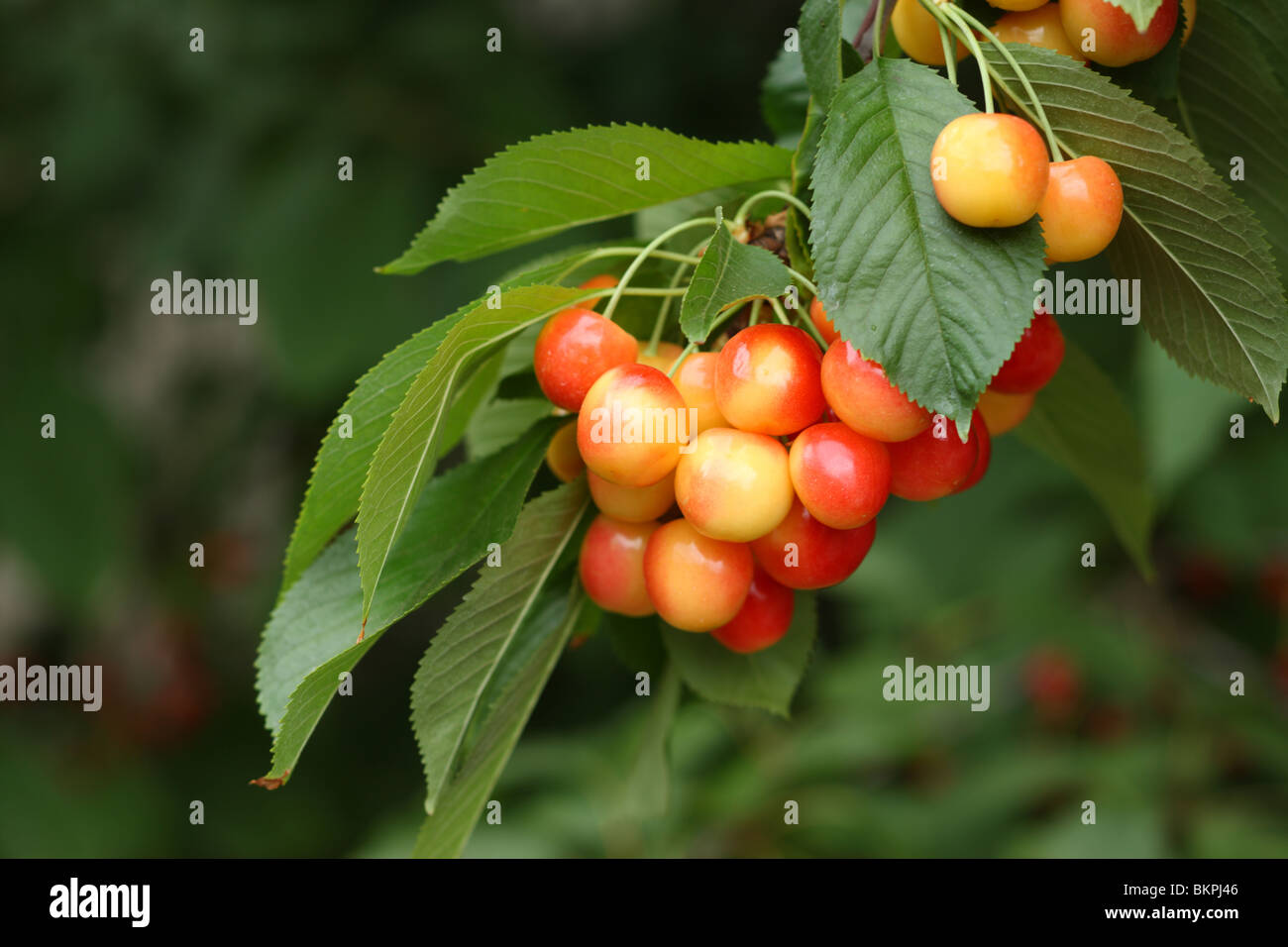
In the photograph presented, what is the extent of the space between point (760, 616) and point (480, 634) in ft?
0.69

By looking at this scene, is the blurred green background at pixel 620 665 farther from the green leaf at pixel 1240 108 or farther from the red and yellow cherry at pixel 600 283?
the red and yellow cherry at pixel 600 283

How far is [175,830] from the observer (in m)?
2.60

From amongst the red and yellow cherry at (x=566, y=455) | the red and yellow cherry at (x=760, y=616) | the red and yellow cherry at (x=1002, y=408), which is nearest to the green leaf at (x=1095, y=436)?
the red and yellow cherry at (x=1002, y=408)

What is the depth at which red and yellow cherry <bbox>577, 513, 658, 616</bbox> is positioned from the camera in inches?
28.9

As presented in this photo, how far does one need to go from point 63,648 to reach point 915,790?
7.39 ft

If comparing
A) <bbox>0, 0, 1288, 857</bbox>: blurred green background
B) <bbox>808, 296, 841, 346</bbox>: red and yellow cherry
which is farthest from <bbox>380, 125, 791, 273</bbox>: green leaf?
<bbox>0, 0, 1288, 857</bbox>: blurred green background

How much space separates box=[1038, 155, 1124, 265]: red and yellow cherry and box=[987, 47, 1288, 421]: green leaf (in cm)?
5

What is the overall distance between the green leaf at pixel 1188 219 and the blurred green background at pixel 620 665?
0.86m

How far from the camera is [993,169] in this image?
56 cm

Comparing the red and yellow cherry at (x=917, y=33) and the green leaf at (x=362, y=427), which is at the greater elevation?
the red and yellow cherry at (x=917, y=33)

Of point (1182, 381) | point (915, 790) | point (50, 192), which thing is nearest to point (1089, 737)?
point (915, 790)

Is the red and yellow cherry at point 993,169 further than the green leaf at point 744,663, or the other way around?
the green leaf at point 744,663

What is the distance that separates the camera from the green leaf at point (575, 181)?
732 millimetres

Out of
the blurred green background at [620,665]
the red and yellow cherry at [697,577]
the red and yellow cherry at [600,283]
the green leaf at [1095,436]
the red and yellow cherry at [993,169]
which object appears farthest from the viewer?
the blurred green background at [620,665]
